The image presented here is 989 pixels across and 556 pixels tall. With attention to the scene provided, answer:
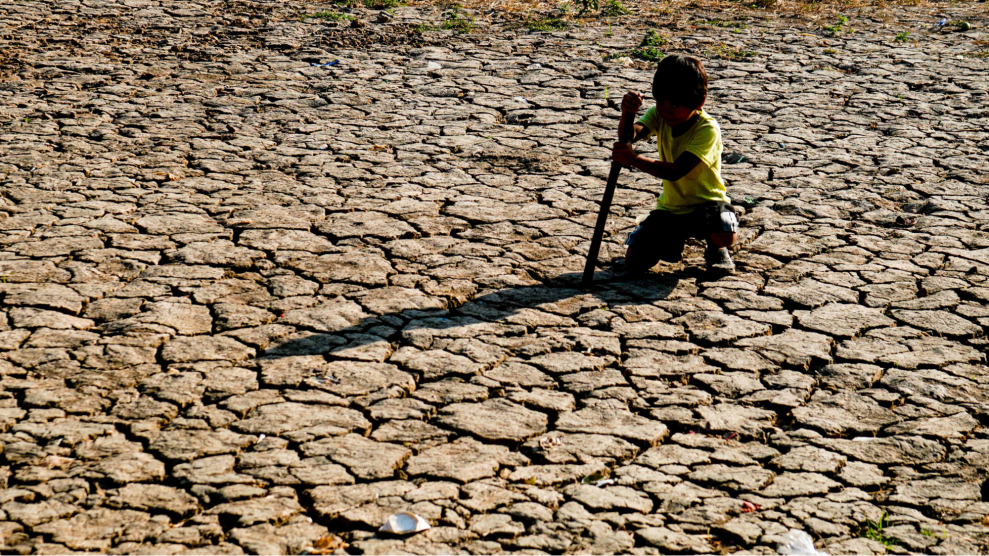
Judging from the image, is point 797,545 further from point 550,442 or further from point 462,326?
point 462,326

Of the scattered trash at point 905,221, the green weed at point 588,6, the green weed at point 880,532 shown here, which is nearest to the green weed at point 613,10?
the green weed at point 588,6

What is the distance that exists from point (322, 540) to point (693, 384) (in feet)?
4.71

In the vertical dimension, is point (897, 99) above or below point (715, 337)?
above

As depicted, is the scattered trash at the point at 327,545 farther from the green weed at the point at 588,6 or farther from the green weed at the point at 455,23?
the green weed at the point at 588,6

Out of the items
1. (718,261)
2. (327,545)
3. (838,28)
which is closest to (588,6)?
(838,28)

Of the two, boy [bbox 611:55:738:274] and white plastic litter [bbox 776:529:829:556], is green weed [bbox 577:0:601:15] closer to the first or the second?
boy [bbox 611:55:738:274]

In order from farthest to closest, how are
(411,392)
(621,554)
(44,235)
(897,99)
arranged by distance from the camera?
1. (897,99)
2. (44,235)
3. (411,392)
4. (621,554)

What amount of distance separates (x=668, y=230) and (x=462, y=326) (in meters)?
1.06

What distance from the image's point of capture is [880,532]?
A: 2.54 m

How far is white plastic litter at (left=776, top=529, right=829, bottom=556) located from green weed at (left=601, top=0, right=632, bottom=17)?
7264 mm

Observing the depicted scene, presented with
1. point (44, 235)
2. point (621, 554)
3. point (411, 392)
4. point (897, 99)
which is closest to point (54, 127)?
point (44, 235)

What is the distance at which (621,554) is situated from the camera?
2447 mm

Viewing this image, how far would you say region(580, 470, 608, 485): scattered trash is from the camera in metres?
2.76

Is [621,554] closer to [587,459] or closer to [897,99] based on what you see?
[587,459]
